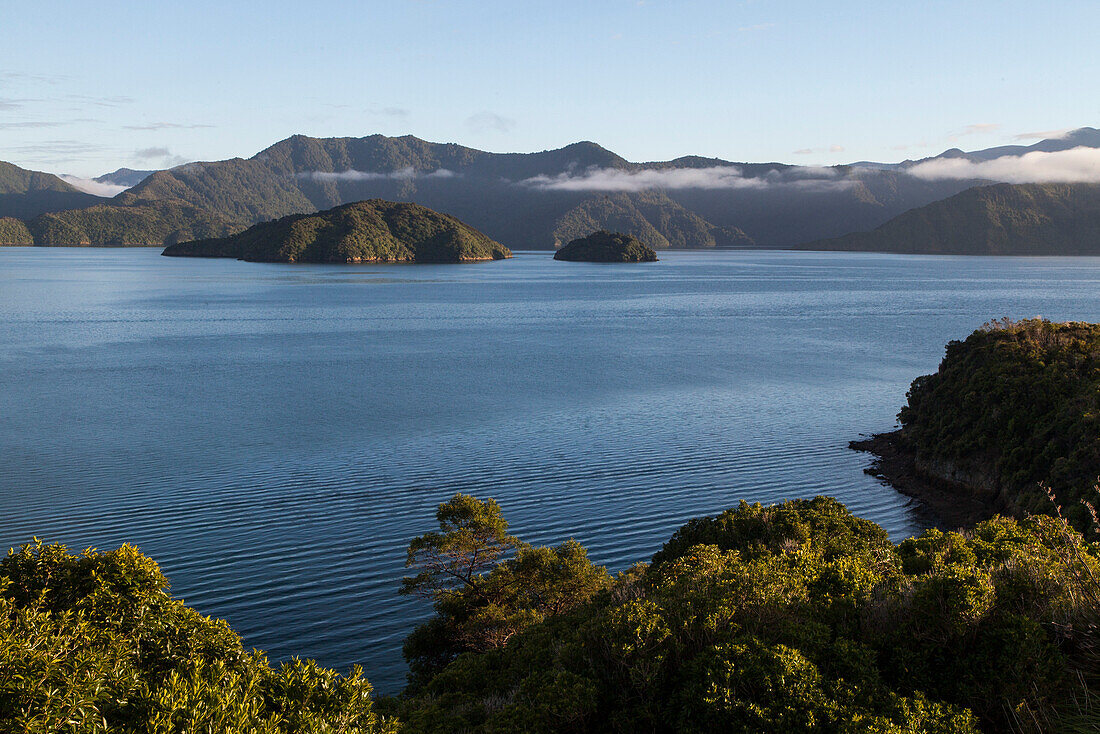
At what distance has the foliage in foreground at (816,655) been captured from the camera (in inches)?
418

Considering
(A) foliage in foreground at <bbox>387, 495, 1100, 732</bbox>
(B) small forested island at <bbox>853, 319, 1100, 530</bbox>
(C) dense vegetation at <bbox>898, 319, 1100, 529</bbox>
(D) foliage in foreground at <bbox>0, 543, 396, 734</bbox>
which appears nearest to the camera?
(D) foliage in foreground at <bbox>0, 543, 396, 734</bbox>

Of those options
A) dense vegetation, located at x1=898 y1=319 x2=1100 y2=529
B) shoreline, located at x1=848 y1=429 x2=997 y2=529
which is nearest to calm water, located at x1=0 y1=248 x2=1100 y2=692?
shoreline, located at x1=848 y1=429 x2=997 y2=529

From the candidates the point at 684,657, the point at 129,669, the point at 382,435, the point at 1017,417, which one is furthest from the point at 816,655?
the point at 382,435

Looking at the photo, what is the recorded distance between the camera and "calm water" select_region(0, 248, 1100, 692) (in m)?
26.0

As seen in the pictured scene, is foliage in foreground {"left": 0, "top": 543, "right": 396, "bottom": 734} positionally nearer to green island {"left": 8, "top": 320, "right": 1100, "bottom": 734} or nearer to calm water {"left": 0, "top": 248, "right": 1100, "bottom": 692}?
green island {"left": 8, "top": 320, "right": 1100, "bottom": 734}

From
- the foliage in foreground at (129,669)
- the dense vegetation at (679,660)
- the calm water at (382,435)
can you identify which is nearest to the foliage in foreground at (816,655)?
the dense vegetation at (679,660)

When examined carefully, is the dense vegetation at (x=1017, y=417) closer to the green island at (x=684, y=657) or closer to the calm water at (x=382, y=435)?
the calm water at (x=382, y=435)

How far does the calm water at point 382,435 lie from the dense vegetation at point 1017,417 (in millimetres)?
3981

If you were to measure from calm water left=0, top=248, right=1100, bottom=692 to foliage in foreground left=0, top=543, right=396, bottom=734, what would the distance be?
959cm

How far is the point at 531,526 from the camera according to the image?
29109mm

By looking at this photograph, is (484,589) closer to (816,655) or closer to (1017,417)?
(816,655)

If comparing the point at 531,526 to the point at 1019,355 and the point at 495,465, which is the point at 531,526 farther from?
the point at 1019,355

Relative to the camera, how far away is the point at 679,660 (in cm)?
1227

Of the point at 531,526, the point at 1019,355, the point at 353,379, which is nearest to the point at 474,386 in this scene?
the point at 353,379
